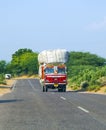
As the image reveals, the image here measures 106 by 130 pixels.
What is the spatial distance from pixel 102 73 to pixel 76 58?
80550 mm

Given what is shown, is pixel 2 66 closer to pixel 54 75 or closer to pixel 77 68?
pixel 77 68

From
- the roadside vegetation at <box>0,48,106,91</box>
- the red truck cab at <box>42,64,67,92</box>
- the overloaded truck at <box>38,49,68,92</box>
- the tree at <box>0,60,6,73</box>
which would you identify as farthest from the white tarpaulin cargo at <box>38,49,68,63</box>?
the tree at <box>0,60,6,73</box>

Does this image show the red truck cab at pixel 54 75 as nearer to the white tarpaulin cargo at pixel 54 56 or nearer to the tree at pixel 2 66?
the white tarpaulin cargo at pixel 54 56

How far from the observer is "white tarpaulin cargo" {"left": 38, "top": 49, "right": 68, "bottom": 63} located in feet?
166

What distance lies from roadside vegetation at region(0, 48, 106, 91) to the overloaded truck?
3.73m

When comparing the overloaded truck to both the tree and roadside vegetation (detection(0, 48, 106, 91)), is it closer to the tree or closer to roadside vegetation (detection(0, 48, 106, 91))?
roadside vegetation (detection(0, 48, 106, 91))

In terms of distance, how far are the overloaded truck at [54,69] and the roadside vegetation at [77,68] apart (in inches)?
147

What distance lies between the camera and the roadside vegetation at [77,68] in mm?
57781

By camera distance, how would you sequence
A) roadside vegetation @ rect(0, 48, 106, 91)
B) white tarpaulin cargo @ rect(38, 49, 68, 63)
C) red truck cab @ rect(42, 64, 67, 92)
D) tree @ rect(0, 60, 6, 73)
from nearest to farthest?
1. red truck cab @ rect(42, 64, 67, 92)
2. white tarpaulin cargo @ rect(38, 49, 68, 63)
3. roadside vegetation @ rect(0, 48, 106, 91)
4. tree @ rect(0, 60, 6, 73)

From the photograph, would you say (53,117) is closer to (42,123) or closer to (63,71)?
(42,123)

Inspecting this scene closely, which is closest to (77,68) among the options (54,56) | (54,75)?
(54,56)

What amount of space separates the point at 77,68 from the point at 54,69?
5805cm

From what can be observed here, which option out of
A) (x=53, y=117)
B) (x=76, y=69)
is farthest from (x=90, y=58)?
(x=53, y=117)

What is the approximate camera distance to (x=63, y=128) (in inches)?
574
